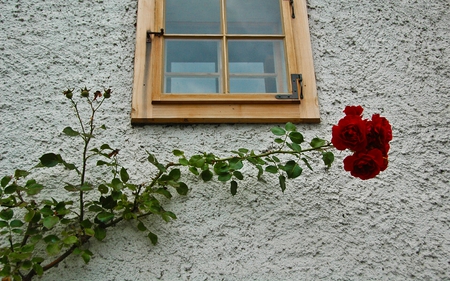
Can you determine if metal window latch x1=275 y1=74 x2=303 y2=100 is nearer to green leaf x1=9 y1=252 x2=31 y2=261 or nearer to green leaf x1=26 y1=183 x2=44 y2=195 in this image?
green leaf x1=26 y1=183 x2=44 y2=195

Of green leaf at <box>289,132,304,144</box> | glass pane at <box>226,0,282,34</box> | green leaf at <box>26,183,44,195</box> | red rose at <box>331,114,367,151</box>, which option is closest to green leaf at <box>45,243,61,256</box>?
green leaf at <box>26,183,44,195</box>

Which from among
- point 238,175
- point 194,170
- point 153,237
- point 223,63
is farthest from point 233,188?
point 223,63

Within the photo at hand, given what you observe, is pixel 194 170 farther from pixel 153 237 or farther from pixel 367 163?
pixel 367 163

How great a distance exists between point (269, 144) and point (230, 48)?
25.3 inches

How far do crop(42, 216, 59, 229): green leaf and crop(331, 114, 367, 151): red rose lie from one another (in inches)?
45.1

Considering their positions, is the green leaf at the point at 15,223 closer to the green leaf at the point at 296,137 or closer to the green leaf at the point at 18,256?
the green leaf at the point at 18,256

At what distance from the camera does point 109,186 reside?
6.17 ft

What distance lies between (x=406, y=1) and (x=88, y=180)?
2071 millimetres

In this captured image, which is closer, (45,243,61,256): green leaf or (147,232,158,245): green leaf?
(45,243,61,256): green leaf

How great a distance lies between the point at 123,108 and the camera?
7.23 ft

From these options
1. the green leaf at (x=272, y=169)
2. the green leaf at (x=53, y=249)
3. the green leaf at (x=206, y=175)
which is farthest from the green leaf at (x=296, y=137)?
the green leaf at (x=53, y=249)

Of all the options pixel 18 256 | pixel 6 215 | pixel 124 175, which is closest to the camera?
pixel 18 256

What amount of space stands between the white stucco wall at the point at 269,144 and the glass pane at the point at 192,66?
0.22 metres

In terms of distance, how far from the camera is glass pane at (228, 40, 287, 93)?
93.9 inches
